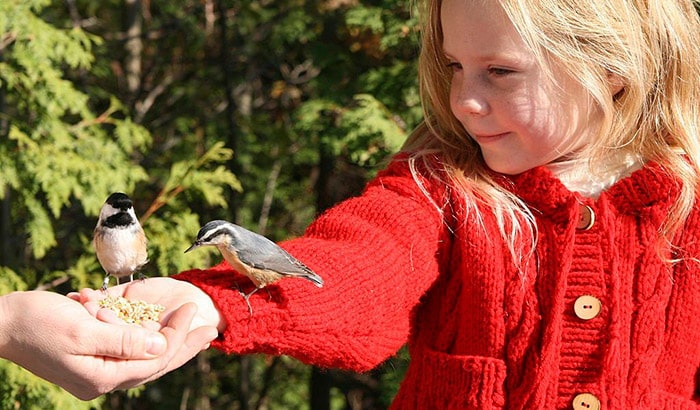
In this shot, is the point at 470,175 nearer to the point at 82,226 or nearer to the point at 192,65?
the point at 82,226

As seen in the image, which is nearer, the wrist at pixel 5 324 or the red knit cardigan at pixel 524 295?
the wrist at pixel 5 324

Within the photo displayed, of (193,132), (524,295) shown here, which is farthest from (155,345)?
(193,132)

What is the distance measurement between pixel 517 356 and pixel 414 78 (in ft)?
6.18

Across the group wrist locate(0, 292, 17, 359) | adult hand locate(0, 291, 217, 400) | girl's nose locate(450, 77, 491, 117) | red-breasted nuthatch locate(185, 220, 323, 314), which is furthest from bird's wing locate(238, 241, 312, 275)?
girl's nose locate(450, 77, 491, 117)

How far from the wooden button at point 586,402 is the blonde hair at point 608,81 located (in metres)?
0.31

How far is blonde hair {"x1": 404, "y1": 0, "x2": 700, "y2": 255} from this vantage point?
5.66ft

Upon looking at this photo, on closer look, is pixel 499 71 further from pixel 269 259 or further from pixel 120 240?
pixel 120 240

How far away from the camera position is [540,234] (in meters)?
1.81

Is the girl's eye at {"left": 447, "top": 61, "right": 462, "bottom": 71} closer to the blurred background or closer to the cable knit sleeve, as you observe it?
the cable knit sleeve

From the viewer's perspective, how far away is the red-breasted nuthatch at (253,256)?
4.96 ft

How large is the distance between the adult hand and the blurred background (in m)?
1.61

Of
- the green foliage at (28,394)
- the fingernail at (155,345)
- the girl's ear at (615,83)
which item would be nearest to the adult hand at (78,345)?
the fingernail at (155,345)

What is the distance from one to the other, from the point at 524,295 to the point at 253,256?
588 millimetres

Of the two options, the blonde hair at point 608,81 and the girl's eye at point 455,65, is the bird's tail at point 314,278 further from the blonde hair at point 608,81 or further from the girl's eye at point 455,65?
the girl's eye at point 455,65
